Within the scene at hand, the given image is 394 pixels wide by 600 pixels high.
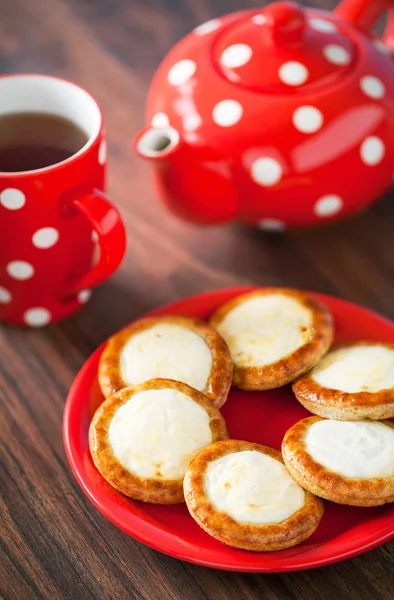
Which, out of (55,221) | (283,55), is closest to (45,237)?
(55,221)

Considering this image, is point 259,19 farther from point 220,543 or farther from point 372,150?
point 220,543

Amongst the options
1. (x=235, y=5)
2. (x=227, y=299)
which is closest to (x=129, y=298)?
(x=227, y=299)

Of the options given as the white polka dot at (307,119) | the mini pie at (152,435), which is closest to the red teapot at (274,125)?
the white polka dot at (307,119)

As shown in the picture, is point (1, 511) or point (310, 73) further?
point (310, 73)

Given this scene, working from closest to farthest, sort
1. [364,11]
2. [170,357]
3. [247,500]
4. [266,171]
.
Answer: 1. [247,500]
2. [170,357]
3. [266,171]
4. [364,11]

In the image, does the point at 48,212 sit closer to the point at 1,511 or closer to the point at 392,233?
the point at 1,511
